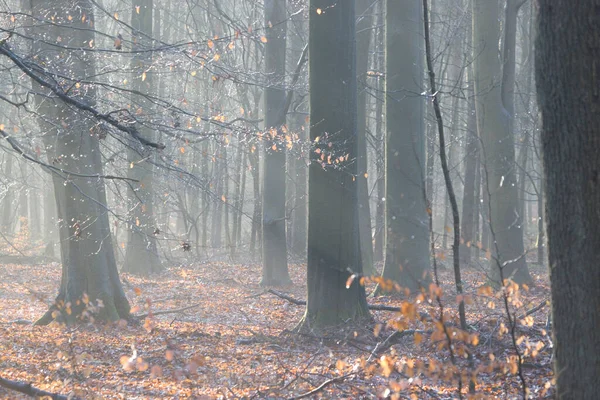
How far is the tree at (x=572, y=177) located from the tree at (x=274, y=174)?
40.9 ft

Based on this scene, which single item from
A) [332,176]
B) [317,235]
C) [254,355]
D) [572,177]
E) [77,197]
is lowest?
[254,355]

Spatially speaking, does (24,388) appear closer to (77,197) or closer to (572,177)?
(572,177)

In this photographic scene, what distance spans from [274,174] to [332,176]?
740 cm

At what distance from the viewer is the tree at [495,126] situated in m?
13.8

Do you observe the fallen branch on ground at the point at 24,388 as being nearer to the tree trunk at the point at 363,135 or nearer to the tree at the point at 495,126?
the tree at the point at 495,126

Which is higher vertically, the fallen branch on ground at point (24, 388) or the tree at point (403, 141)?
the tree at point (403, 141)

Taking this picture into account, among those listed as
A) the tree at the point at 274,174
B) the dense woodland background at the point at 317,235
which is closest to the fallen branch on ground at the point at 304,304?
the dense woodland background at the point at 317,235

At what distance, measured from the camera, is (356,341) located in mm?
8922

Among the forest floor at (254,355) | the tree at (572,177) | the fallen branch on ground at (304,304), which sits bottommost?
the forest floor at (254,355)

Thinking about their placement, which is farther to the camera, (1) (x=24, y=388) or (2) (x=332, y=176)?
(2) (x=332, y=176)

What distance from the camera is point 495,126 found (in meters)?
13.9

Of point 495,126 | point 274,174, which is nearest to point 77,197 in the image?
point 274,174

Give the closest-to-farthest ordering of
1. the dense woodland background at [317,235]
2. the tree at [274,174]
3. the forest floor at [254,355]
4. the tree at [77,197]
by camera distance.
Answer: the dense woodland background at [317,235], the forest floor at [254,355], the tree at [77,197], the tree at [274,174]

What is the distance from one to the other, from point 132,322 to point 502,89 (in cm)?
922
